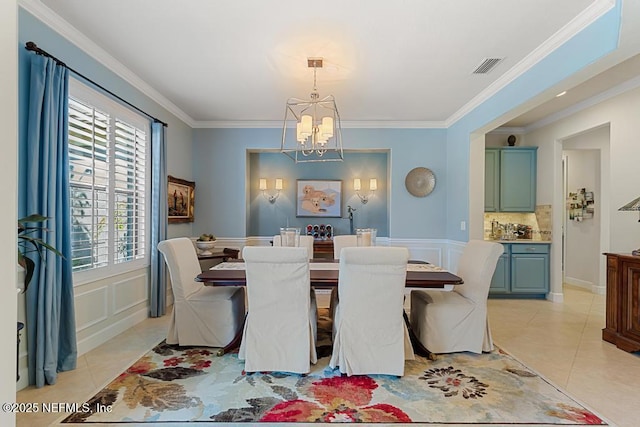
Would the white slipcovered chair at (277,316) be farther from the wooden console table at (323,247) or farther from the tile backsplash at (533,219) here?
the tile backsplash at (533,219)

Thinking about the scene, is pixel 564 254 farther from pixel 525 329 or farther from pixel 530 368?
pixel 530 368

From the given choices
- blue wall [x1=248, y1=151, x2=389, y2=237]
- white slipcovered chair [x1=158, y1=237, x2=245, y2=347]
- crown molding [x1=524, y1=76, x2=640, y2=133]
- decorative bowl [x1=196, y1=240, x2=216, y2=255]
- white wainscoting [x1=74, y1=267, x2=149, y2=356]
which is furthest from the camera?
blue wall [x1=248, y1=151, x2=389, y2=237]

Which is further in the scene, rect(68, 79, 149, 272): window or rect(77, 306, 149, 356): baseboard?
rect(77, 306, 149, 356): baseboard

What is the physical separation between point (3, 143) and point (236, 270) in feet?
7.76

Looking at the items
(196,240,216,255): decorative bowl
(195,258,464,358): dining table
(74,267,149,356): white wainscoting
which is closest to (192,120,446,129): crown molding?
(196,240,216,255): decorative bowl

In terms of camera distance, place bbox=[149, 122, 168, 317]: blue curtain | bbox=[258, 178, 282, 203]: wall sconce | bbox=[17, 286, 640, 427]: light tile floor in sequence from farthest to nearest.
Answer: bbox=[258, 178, 282, 203]: wall sconce
bbox=[149, 122, 168, 317]: blue curtain
bbox=[17, 286, 640, 427]: light tile floor

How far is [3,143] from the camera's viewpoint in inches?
43.9

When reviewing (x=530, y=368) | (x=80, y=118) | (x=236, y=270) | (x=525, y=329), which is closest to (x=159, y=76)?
(x=80, y=118)

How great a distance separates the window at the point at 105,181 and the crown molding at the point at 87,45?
0.30 metres

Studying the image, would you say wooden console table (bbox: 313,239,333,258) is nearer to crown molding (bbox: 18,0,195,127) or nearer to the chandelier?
the chandelier

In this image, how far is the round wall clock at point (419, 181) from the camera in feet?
18.3

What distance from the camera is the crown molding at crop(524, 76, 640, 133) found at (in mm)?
4050

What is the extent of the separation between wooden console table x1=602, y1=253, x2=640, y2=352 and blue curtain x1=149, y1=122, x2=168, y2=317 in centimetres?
473

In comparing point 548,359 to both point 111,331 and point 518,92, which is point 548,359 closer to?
point 518,92
